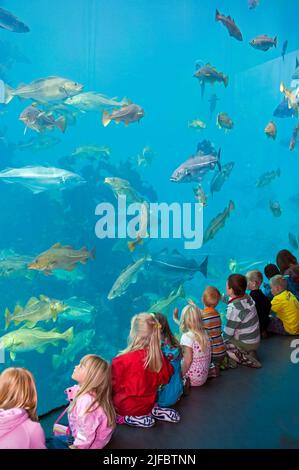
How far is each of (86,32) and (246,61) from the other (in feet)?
11.0

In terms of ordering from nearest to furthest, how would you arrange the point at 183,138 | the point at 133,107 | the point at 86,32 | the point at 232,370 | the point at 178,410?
the point at 178,410 < the point at 232,370 < the point at 133,107 < the point at 86,32 < the point at 183,138

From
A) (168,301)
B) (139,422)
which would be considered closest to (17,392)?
(139,422)

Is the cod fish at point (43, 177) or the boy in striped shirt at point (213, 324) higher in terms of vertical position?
the cod fish at point (43, 177)

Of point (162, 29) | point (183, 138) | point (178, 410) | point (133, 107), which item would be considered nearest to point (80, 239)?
point (133, 107)

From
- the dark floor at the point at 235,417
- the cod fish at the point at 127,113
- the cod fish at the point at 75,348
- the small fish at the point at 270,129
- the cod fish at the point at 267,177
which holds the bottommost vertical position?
the cod fish at the point at 75,348

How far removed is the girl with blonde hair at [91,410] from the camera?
233 cm

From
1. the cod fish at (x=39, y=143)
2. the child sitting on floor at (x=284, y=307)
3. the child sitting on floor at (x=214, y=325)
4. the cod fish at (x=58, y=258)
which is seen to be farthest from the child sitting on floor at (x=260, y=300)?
the cod fish at (x=39, y=143)

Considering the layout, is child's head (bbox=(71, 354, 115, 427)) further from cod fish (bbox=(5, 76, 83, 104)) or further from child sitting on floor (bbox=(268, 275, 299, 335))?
cod fish (bbox=(5, 76, 83, 104))

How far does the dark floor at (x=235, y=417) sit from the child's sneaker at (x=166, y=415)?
0.04m

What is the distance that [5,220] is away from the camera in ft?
32.5

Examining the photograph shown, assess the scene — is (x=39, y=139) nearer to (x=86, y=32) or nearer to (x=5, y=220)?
(x=86, y=32)

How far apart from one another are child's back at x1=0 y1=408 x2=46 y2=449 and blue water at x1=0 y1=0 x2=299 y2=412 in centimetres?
593

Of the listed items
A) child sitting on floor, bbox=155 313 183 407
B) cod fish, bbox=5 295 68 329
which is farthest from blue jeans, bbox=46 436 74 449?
cod fish, bbox=5 295 68 329

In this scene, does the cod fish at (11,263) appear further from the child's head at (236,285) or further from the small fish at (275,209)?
the small fish at (275,209)
